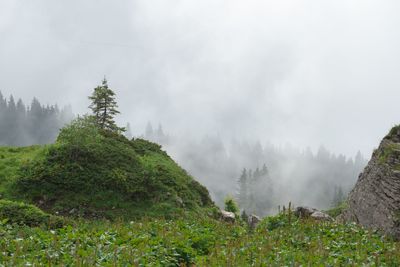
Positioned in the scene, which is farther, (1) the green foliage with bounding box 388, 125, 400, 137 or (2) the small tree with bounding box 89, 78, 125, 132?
(2) the small tree with bounding box 89, 78, 125, 132

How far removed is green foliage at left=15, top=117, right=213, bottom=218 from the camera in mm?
30703

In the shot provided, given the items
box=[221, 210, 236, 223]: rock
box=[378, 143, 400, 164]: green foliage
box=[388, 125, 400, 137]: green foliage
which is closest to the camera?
box=[378, 143, 400, 164]: green foliage

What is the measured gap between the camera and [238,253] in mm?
10859

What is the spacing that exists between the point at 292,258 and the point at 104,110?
1961 inches

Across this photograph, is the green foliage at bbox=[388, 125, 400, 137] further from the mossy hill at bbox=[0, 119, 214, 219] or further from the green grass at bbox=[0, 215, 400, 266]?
the mossy hill at bbox=[0, 119, 214, 219]

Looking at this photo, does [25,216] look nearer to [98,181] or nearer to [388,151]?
[98,181]

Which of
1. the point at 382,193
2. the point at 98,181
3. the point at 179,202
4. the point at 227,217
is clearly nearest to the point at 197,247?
the point at 382,193

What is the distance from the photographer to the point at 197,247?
13.2 meters

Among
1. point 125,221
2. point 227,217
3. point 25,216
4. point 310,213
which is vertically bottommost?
point 25,216

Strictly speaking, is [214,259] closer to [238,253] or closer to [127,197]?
[238,253]

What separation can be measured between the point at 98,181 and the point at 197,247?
70.8ft

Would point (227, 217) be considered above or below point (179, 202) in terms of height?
below

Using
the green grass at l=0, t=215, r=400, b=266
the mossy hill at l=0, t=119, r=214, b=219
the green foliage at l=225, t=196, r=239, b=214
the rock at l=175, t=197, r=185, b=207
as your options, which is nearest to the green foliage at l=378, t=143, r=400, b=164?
the green grass at l=0, t=215, r=400, b=266

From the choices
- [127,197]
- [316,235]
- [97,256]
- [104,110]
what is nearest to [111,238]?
[97,256]
